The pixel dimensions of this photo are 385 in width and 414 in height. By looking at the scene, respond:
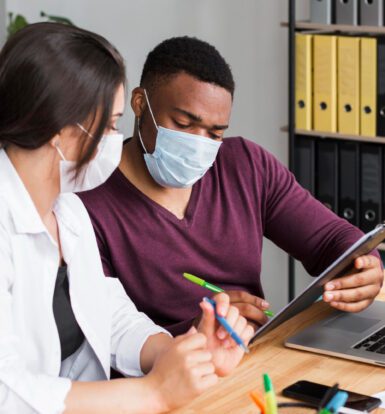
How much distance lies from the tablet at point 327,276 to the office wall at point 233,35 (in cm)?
200

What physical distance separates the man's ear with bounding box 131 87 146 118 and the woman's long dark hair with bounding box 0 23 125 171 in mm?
526

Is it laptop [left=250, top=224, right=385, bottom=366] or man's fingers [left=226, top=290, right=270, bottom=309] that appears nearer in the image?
laptop [left=250, top=224, right=385, bottom=366]

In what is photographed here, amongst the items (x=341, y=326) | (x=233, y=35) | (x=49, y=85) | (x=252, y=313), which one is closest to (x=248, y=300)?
(x=252, y=313)

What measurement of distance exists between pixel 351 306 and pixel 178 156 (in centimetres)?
48

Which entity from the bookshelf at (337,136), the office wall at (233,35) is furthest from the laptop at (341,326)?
the office wall at (233,35)

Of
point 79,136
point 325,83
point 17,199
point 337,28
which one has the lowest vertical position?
point 17,199

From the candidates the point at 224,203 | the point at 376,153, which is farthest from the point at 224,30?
the point at 224,203

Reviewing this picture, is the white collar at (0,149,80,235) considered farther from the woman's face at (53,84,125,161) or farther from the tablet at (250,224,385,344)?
the tablet at (250,224,385,344)

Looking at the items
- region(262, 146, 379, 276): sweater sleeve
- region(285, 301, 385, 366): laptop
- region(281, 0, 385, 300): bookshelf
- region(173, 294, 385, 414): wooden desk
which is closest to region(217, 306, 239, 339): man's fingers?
region(173, 294, 385, 414): wooden desk

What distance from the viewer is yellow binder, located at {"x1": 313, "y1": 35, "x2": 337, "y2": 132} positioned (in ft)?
10.5

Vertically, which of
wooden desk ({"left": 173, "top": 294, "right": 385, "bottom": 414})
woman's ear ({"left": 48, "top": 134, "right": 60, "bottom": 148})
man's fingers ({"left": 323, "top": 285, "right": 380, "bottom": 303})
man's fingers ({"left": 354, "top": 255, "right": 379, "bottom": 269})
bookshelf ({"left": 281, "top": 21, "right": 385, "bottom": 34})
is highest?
bookshelf ({"left": 281, "top": 21, "right": 385, "bottom": 34})

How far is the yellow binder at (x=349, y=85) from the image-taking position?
10.4 ft

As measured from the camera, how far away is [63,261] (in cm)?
166

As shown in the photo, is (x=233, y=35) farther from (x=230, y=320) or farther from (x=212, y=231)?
(x=230, y=320)
